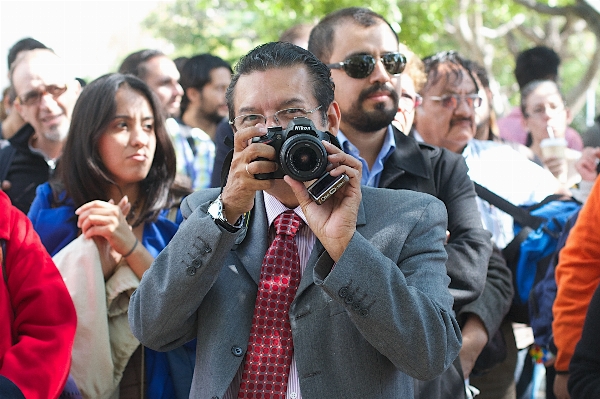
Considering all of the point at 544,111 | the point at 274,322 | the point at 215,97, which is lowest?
the point at 544,111

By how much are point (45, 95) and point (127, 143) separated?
124 centimetres

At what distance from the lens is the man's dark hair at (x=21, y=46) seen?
5533mm

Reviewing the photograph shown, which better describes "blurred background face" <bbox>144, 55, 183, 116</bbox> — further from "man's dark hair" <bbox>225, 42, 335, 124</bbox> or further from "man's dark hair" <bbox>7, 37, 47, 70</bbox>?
"man's dark hair" <bbox>225, 42, 335, 124</bbox>

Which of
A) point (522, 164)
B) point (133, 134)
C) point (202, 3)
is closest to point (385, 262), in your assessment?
point (133, 134)

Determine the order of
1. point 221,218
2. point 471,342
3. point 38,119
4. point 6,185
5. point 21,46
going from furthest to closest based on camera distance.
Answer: point 21,46
point 38,119
point 6,185
point 471,342
point 221,218

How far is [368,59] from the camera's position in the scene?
3564 millimetres

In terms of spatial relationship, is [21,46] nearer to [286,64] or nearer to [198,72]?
[198,72]

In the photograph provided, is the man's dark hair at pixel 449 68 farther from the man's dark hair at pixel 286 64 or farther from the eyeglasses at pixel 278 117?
the eyeglasses at pixel 278 117

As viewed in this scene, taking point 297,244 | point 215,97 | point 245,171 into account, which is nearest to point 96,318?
point 297,244

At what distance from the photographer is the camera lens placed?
2.24 m

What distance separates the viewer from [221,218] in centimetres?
237

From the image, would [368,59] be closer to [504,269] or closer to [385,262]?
[504,269]

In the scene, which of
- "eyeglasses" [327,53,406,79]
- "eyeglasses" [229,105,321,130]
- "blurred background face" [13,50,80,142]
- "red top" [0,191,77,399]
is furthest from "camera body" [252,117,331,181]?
"blurred background face" [13,50,80,142]

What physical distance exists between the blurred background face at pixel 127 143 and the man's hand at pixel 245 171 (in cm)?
132
